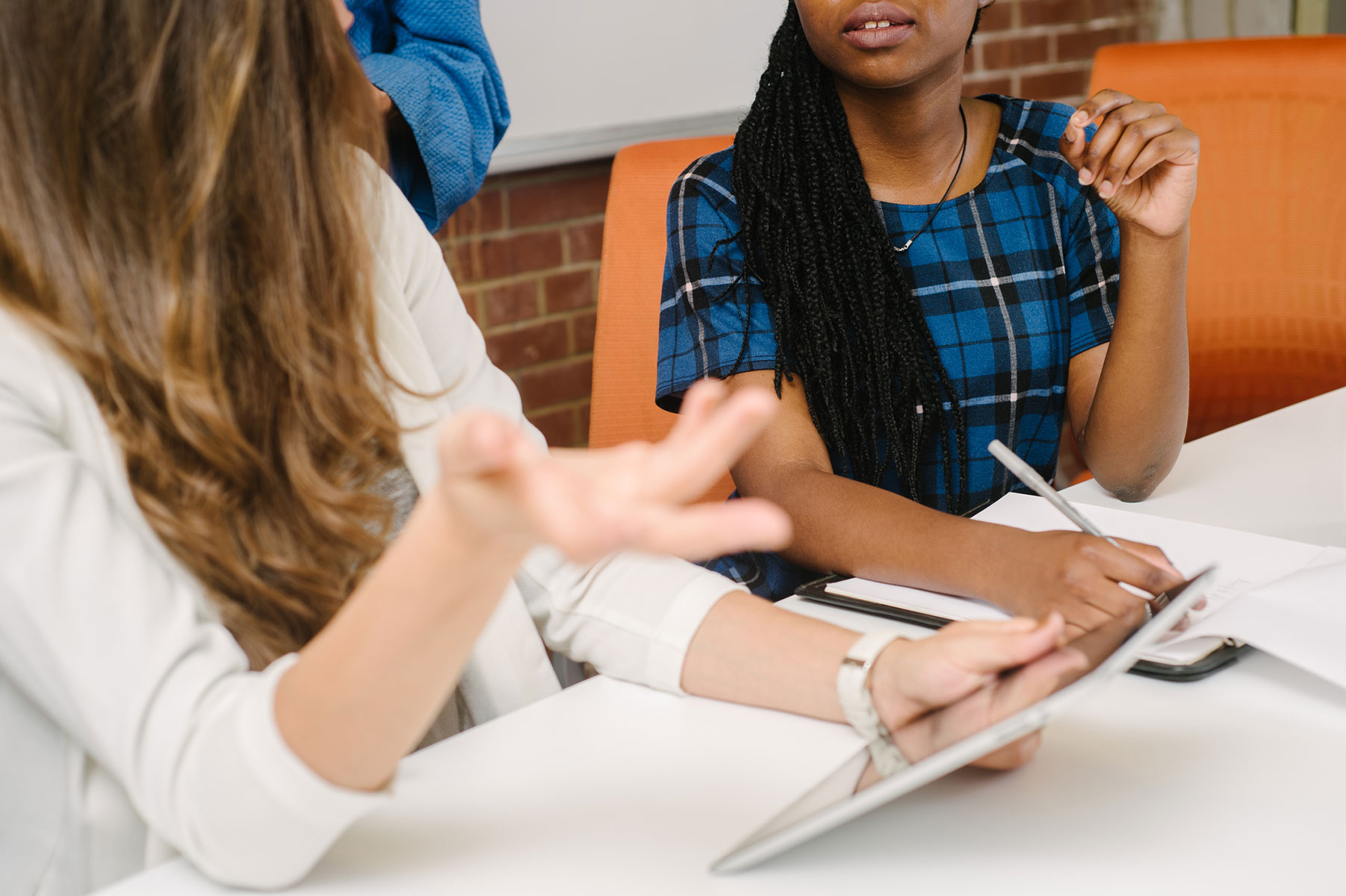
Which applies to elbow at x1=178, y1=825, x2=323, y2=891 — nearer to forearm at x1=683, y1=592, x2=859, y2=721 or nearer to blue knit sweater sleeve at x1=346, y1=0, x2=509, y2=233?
forearm at x1=683, y1=592, x2=859, y2=721

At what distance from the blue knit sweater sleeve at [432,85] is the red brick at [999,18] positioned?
157 centimetres

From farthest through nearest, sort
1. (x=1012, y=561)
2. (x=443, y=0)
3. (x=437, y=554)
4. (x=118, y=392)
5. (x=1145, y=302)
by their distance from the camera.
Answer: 1. (x=443, y=0)
2. (x=1145, y=302)
3. (x=1012, y=561)
4. (x=118, y=392)
5. (x=437, y=554)

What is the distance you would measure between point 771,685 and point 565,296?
160cm

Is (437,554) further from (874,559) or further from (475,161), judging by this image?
(475,161)

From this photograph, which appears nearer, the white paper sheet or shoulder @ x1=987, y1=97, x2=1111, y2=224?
the white paper sheet

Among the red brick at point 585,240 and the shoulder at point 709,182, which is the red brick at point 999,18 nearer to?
the red brick at point 585,240

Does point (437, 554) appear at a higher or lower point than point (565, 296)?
higher

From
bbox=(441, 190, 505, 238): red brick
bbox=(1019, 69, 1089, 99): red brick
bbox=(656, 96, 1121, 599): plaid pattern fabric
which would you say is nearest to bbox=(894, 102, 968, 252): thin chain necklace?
bbox=(656, 96, 1121, 599): plaid pattern fabric

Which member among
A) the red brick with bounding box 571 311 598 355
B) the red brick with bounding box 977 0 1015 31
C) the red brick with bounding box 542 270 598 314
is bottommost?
the red brick with bounding box 571 311 598 355

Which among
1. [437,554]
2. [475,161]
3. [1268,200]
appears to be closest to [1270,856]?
[437,554]

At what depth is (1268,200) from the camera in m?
1.74

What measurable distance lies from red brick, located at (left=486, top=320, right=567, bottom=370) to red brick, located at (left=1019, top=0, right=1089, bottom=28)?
51.0 inches

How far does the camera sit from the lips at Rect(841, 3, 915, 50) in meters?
1.14

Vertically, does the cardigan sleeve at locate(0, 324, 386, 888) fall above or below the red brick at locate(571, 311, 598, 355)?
above
